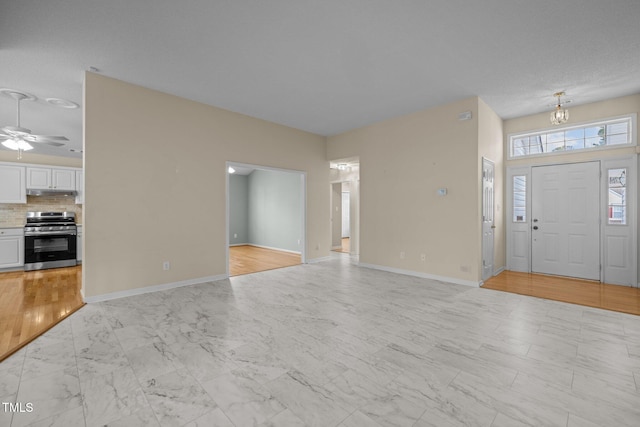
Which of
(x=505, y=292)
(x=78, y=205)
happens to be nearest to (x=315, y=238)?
(x=505, y=292)

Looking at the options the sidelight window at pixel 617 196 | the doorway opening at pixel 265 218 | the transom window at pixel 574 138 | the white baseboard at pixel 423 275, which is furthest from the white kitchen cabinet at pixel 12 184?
the sidelight window at pixel 617 196

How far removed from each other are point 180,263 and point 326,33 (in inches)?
157

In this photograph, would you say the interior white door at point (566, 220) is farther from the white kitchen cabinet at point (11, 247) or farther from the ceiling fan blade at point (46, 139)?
the white kitchen cabinet at point (11, 247)

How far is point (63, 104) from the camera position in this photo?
179 inches

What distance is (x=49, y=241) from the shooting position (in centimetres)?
601

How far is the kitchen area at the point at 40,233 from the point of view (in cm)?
447

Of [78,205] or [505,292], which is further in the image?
[78,205]

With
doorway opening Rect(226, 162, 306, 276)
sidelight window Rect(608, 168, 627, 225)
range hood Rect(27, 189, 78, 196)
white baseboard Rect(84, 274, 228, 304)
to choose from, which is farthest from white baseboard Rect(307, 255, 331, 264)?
range hood Rect(27, 189, 78, 196)

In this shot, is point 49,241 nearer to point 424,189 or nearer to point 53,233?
point 53,233

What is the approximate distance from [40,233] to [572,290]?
33.1 feet

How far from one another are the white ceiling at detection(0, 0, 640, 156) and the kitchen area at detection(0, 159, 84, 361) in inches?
88.7

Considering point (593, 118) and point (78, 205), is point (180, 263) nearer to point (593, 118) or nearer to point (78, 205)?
point (78, 205)

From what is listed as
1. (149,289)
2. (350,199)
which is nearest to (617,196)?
(350,199)

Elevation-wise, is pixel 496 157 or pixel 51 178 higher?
pixel 496 157
